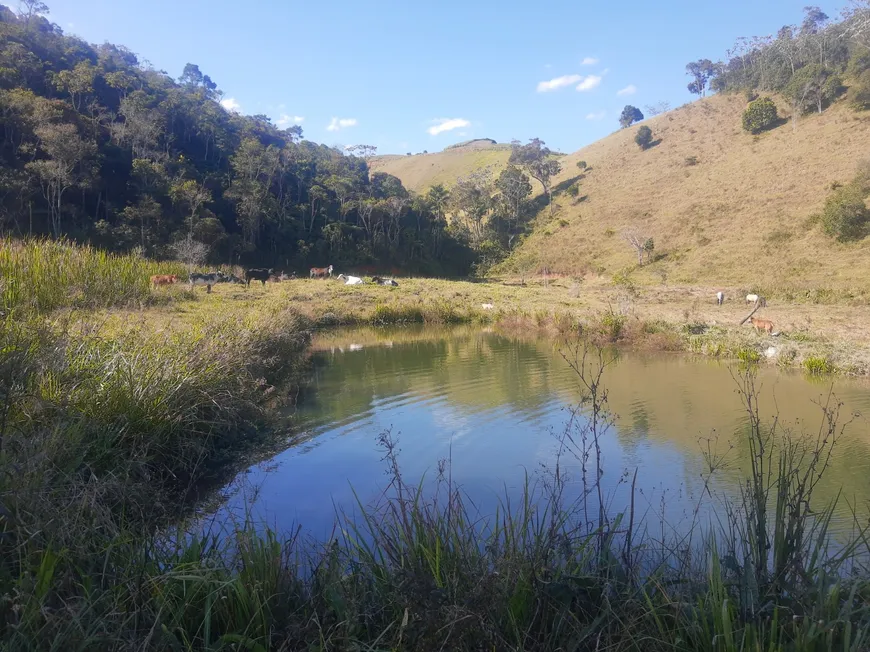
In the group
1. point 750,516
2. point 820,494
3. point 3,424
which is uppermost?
point 3,424

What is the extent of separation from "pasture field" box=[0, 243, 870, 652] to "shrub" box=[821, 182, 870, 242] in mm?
30909

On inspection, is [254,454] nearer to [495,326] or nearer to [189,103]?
[495,326]

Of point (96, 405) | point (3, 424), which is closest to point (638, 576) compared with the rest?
point (3, 424)

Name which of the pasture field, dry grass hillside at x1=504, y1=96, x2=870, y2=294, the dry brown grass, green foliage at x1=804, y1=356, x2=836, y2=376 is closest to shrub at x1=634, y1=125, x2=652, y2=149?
dry grass hillside at x1=504, y1=96, x2=870, y2=294

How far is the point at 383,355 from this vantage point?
15.4m

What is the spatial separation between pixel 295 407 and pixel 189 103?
173 feet

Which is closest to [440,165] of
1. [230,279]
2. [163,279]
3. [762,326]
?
[230,279]

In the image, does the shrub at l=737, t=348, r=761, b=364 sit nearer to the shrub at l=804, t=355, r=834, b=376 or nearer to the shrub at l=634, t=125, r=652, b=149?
the shrub at l=804, t=355, r=834, b=376

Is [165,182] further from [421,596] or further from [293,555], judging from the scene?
[421,596]

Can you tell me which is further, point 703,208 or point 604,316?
point 703,208

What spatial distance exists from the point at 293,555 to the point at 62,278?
9015 mm

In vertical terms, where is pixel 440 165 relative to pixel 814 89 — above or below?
above

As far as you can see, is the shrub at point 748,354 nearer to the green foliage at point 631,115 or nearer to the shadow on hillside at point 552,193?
the shadow on hillside at point 552,193

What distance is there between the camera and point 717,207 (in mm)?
42906
